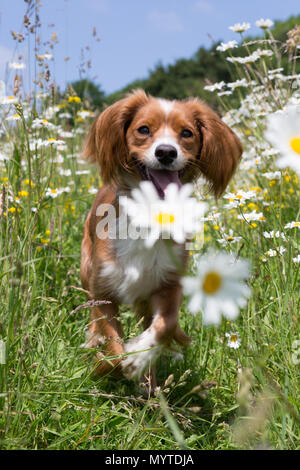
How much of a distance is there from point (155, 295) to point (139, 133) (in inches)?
33.1

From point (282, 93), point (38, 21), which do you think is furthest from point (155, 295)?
point (282, 93)

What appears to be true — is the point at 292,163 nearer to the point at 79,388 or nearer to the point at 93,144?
the point at 79,388

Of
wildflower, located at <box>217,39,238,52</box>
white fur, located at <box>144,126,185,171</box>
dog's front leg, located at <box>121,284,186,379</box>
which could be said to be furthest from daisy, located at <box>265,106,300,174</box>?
wildflower, located at <box>217,39,238,52</box>

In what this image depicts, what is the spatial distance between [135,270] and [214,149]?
813 mm

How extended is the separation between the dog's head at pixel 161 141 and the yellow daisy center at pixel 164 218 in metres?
1.65

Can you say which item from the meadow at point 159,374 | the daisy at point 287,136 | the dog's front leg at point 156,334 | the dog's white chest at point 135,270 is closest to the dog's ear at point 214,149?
the meadow at point 159,374

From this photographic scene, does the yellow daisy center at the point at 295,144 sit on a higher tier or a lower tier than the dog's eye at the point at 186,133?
lower

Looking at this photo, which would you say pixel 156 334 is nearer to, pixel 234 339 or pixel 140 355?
pixel 140 355

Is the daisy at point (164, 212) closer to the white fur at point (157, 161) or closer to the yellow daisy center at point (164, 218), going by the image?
the yellow daisy center at point (164, 218)

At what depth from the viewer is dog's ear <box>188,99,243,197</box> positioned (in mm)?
2781

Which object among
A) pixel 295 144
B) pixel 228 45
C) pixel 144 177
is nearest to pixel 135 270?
pixel 144 177

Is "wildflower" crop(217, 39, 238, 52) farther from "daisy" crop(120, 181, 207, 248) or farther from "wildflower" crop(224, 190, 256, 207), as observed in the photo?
"daisy" crop(120, 181, 207, 248)

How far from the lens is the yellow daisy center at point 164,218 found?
0.80 meters

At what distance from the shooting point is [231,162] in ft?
9.30
